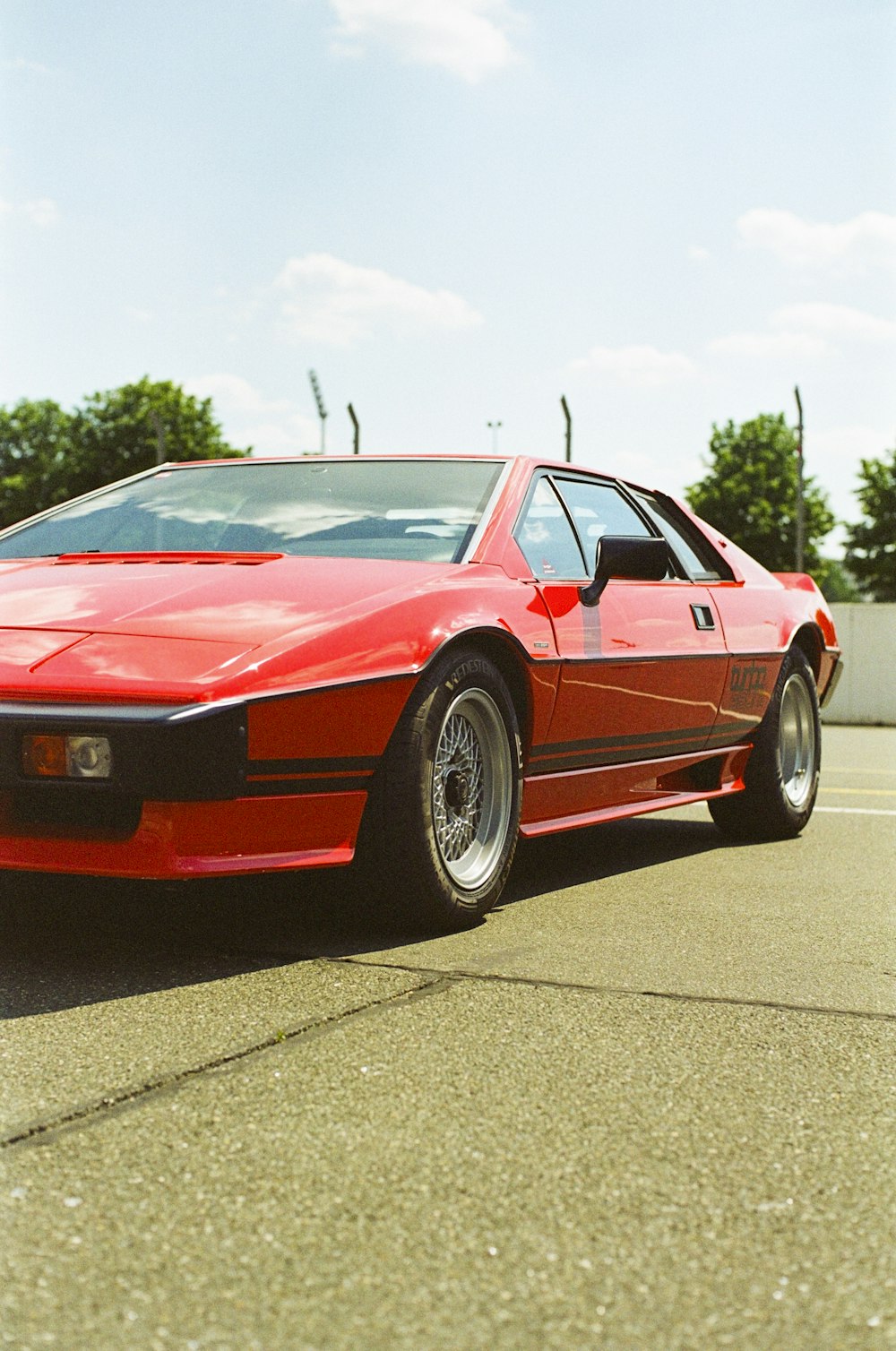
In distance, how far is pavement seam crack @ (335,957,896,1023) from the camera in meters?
3.35

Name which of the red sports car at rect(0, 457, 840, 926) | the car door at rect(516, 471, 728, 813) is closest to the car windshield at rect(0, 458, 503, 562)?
the red sports car at rect(0, 457, 840, 926)

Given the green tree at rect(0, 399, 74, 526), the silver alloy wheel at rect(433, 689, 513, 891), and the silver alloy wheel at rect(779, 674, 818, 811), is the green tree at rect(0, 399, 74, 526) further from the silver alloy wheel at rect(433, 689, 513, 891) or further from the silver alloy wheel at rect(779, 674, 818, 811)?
the silver alloy wheel at rect(433, 689, 513, 891)

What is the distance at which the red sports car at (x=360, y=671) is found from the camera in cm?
341

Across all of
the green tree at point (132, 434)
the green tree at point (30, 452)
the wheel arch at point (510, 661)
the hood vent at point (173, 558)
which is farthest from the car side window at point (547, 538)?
the green tree at point (30, 452)

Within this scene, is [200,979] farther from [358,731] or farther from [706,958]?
[706,958]

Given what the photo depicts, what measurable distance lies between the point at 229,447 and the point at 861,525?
1163 inches

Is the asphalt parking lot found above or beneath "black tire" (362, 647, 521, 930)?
beneath

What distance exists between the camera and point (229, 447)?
7312 cm

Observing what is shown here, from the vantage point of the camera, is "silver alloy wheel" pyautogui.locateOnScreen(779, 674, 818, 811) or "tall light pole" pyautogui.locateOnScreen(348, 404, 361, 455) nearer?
"silver alloy wheel" pyautogui.locateOnScreen(779, 674, 818, 811)

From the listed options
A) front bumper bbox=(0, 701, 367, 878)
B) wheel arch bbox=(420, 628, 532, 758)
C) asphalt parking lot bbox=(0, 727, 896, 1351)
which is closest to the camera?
→ asphalt parking lot bbox=(0, 727, 896, 1351)

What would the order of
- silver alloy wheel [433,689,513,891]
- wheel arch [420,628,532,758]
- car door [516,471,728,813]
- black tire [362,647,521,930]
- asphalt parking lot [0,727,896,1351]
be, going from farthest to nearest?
car door [516,471,728,813], wheel arch [420,628,532,758], silver alloy wheel [433,689,513,891], black tire [362,647,521,930], asphalt parking lot [0,727,896,1351]

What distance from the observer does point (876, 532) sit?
58406 millimetres

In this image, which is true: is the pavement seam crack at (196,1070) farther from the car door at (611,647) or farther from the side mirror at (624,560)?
the side mirror at (624,560)

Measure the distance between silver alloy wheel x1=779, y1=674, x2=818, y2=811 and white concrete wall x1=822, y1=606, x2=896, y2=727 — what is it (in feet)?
43.3
